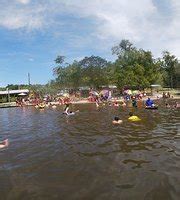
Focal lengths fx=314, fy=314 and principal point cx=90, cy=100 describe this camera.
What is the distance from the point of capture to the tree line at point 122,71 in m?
83.6

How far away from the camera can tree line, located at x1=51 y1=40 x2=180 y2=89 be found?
274 feet

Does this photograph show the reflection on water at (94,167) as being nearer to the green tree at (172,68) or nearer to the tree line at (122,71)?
the tree line at (122,71)

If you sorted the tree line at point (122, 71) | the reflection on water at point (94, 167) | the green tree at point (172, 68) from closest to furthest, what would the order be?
1. the reflection on water at point (94, 167)
2. the tree line at point (122, 71)
3. the green tree at point (172, 68)

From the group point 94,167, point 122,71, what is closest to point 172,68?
point 122,71

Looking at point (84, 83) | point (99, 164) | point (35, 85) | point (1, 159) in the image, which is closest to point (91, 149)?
point (99, 164)

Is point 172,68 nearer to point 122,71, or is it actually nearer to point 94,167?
point 122,71

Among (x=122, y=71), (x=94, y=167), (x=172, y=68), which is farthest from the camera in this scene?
(x=172, y=68)

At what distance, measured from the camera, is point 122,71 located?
85062 mm

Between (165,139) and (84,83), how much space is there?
79566 mm

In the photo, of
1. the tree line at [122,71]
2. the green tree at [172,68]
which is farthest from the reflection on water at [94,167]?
the green tree at [172,68]

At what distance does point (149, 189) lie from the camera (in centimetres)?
998

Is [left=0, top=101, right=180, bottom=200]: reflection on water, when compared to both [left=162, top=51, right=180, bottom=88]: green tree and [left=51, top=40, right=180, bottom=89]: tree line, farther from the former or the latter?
[left=162, top=51, right=180, bottom=88]: green tree

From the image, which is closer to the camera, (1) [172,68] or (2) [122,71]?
(2) [122,71]

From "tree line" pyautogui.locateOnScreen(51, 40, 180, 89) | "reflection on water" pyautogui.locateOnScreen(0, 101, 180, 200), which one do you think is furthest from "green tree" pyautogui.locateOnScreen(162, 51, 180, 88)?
"reflection on water" pyautogui.locateOnScreen(0, 101, 180, 200)
